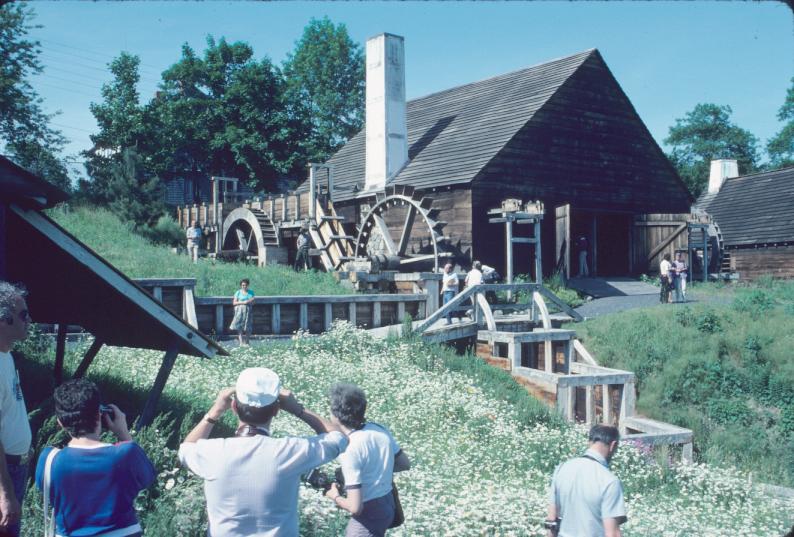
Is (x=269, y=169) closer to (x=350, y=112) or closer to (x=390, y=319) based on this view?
(x=350, y=112)

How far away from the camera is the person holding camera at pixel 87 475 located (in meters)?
3.60

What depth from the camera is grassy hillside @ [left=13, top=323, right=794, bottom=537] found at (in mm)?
6305

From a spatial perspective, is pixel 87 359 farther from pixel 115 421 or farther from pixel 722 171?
pixel 722 171

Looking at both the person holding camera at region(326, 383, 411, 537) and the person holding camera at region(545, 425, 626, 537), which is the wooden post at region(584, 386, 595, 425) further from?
the person holding camera at region(326, 383, 411, 537)

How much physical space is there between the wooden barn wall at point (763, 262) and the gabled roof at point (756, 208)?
336mm

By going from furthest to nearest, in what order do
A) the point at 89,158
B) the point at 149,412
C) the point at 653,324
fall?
the point at 89,158 < the point at 653,324 < the point at 149,412

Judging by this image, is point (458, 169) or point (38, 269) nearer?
point (38, 269)

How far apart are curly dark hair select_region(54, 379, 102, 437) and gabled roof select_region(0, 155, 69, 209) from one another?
2865 millimetres

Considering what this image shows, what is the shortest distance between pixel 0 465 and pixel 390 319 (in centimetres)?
1320

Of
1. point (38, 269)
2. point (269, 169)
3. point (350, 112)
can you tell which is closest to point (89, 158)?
point (269, 169)

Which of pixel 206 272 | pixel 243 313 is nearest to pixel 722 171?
pixel 206 272

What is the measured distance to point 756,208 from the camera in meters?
30.8

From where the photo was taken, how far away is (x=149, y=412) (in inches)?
266

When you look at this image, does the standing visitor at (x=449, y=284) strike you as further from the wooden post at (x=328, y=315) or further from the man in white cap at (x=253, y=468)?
the man in white cap at (x=253, y=468)
